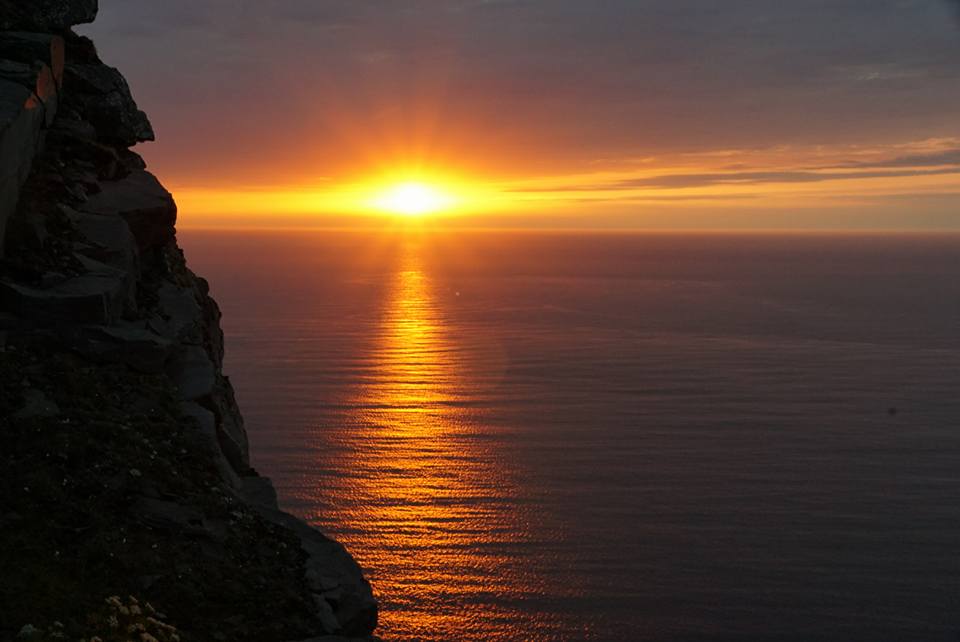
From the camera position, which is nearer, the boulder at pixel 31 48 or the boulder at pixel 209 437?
the boulder at pixel 209 437

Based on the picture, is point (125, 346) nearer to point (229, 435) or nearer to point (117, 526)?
point (229, 435)

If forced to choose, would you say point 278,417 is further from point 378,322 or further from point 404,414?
point 378,322

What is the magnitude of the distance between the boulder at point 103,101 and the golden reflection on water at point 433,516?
32977 millimetres

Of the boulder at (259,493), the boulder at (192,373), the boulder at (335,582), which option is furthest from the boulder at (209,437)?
the boulder at (335,582)

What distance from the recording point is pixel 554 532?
6962 centimetres

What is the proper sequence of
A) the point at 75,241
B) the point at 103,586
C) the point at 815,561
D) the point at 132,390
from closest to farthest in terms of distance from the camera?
the point at 103,586 < the point at 132,390 < the point at 75,241 < the point at 815,561

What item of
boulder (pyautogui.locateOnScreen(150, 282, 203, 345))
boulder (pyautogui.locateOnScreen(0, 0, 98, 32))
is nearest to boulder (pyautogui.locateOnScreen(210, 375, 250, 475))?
boulder (pyautogui.locateOnScreen(150, 282, 203, 345))

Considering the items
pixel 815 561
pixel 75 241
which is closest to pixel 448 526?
pixel 815 561

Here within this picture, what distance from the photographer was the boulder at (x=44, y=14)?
95.0 feet

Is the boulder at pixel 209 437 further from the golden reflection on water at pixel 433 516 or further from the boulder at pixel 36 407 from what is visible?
the golden reflection on water at pixel 433 516

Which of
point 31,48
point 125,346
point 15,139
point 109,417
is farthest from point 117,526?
point 31,48

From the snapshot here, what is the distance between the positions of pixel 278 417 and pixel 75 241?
83.2 m

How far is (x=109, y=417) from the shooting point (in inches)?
766

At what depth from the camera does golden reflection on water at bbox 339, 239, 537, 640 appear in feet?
182
